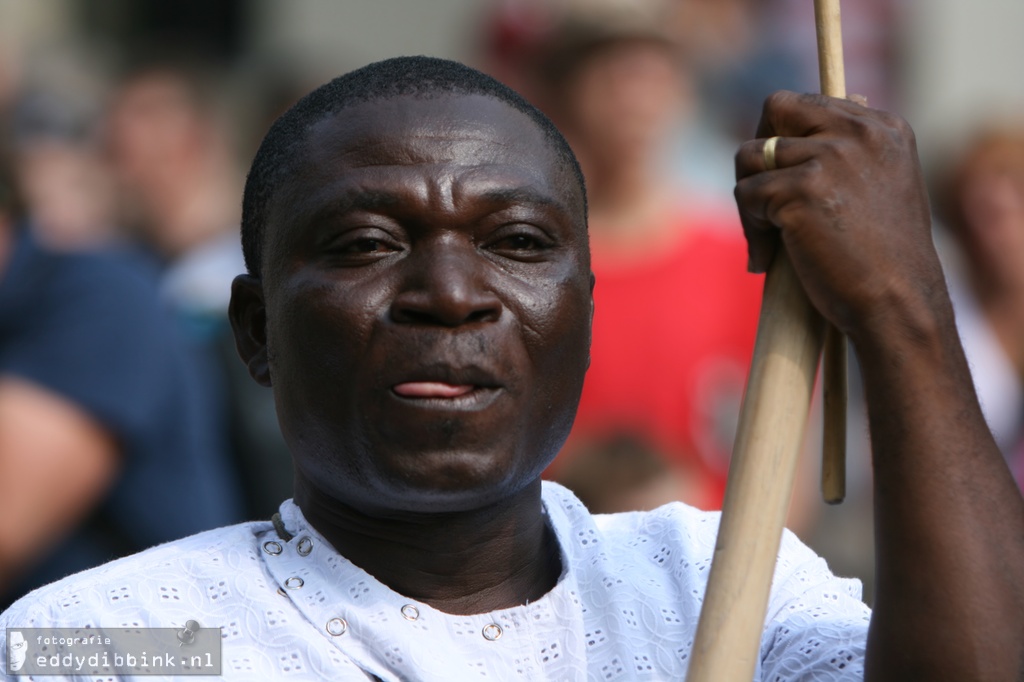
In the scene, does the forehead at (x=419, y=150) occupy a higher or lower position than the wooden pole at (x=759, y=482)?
higher

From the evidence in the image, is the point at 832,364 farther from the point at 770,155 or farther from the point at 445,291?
the point at 445,291

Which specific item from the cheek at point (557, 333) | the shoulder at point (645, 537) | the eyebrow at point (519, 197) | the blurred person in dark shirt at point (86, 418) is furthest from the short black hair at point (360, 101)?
the blurred person in dark shirt at point (86, 418)

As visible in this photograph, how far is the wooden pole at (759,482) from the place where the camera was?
2086mm

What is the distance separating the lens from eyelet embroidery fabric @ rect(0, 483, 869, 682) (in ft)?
7.45

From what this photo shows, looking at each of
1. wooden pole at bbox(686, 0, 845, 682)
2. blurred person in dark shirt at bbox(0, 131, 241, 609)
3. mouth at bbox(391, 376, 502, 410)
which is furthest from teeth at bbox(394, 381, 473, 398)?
blurred person in dark shirt at bbox(0, 131, 241, 609)

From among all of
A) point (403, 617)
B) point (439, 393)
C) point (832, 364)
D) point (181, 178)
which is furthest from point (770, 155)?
point (181, 178)

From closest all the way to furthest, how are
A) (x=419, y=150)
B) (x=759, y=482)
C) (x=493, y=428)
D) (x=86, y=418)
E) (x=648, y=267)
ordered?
(x=759, y=482) < (x=493, y=428) < (x=419, y=150) < (x=86, y=418) < (x=648, y=267)

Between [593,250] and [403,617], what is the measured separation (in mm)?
2914

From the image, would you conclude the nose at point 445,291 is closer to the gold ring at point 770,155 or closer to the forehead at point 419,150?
the forehead at point 419,150

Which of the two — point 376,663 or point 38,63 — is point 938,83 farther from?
point 376,663

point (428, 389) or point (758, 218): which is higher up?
point (758, 218)

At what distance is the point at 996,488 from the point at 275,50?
7.72 m

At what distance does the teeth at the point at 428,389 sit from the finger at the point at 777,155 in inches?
18.0

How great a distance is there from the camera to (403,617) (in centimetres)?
231
